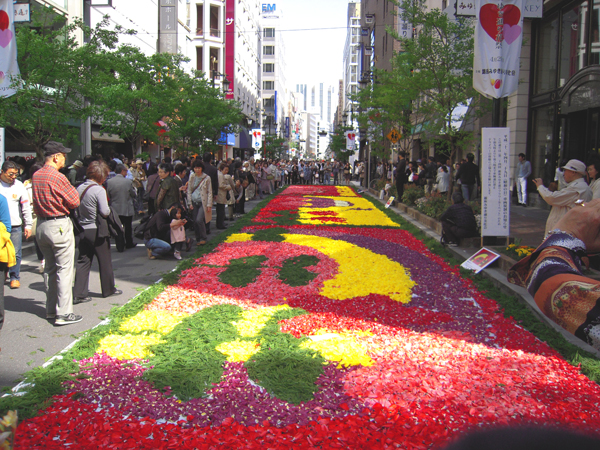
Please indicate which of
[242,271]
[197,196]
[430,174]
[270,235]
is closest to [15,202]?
[242,271]

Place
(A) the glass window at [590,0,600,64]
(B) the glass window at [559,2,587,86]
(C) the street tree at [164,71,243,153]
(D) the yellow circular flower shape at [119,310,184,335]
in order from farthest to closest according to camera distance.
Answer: (C) the street tree at [164,71,243,153] → (B) the glass window at [559,2,587,86] → (A) the glass window at [590,0,600,64] → (D) the yellow circular flower shape at [119,310,184,335]

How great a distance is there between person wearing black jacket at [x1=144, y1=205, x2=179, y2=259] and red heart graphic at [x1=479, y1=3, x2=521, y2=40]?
7.71 m

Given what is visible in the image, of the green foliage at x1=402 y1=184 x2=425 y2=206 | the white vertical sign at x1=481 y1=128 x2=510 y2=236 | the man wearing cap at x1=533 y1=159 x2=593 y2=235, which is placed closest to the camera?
the man wearing cap at x1=533 y1=159 x2=593 y2=235

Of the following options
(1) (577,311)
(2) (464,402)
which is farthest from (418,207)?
(1) (577,311)

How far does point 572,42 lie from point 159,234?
16.3m

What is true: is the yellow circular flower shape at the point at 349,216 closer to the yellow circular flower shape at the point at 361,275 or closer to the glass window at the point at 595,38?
the yellow circular flower shape at the point at 361,275

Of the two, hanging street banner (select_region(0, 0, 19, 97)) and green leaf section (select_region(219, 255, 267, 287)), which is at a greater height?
hanging street banner (select_region(0, 0, 19, 97))

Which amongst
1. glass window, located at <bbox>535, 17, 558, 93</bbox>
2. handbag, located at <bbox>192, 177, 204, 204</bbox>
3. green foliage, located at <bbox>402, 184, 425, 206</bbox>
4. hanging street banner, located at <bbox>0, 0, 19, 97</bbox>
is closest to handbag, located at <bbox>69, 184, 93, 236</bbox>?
hanging street banner, located at <bbox>0, 0, 19, 97</bbox>

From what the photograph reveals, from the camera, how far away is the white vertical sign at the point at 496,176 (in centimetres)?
1034

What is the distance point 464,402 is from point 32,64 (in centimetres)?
1614

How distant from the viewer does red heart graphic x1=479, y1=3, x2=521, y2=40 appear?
10406 mm

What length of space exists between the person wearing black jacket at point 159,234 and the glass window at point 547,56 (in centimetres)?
1629

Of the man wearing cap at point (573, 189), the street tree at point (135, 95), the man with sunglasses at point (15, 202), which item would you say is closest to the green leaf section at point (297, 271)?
the man wearing cap at point (573, 189)

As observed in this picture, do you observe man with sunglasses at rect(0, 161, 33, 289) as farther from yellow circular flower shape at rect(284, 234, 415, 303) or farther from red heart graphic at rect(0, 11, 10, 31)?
yellow circular flower shape at rect(284, 234, 415, 303)
